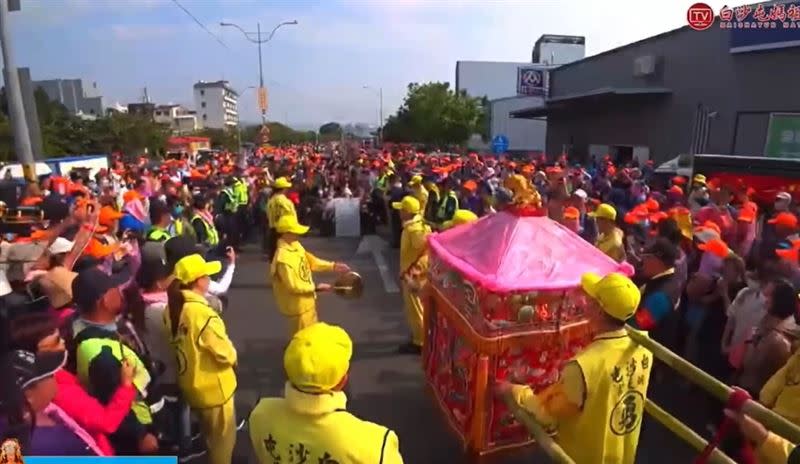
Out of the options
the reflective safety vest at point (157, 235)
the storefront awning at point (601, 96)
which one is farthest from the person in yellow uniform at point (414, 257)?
the storefront awning at point (601, 96)

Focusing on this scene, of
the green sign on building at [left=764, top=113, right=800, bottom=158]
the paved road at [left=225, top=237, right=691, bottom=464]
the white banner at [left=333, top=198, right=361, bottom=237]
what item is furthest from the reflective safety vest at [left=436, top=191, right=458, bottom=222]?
the green sign on building at [left=764, top=113, right=800, bottom=158]

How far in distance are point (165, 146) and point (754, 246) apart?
139 ft

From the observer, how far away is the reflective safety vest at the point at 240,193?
1157 cm

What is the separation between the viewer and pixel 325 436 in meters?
2.08

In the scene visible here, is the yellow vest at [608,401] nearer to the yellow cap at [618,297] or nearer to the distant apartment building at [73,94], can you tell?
the yellow cap at [618,297]

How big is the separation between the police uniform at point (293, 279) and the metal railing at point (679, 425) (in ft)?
7.30

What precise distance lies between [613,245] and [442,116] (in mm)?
41058

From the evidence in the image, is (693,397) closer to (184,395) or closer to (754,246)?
(754,246)

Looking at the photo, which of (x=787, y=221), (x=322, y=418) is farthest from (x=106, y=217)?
(x=787, y=221)

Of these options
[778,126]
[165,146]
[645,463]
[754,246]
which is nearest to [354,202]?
[754,246]

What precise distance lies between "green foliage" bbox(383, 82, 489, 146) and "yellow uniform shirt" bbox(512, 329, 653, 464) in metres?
43.6

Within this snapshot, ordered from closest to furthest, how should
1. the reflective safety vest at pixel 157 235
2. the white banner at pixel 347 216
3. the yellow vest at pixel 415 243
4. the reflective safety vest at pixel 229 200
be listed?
the reflective safety vest at pixel 157 235
the yellow vest at pixel 415 243
the reflective safety vest at pixel 229 200
the white banner at pixel 347 216

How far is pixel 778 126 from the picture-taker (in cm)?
1670

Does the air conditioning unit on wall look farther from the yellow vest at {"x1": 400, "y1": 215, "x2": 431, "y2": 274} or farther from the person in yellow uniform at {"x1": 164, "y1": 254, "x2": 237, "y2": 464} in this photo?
the person in yellow uniform at {"x1": 164, "y1": 254, "x2": 237, "y2": 464}
